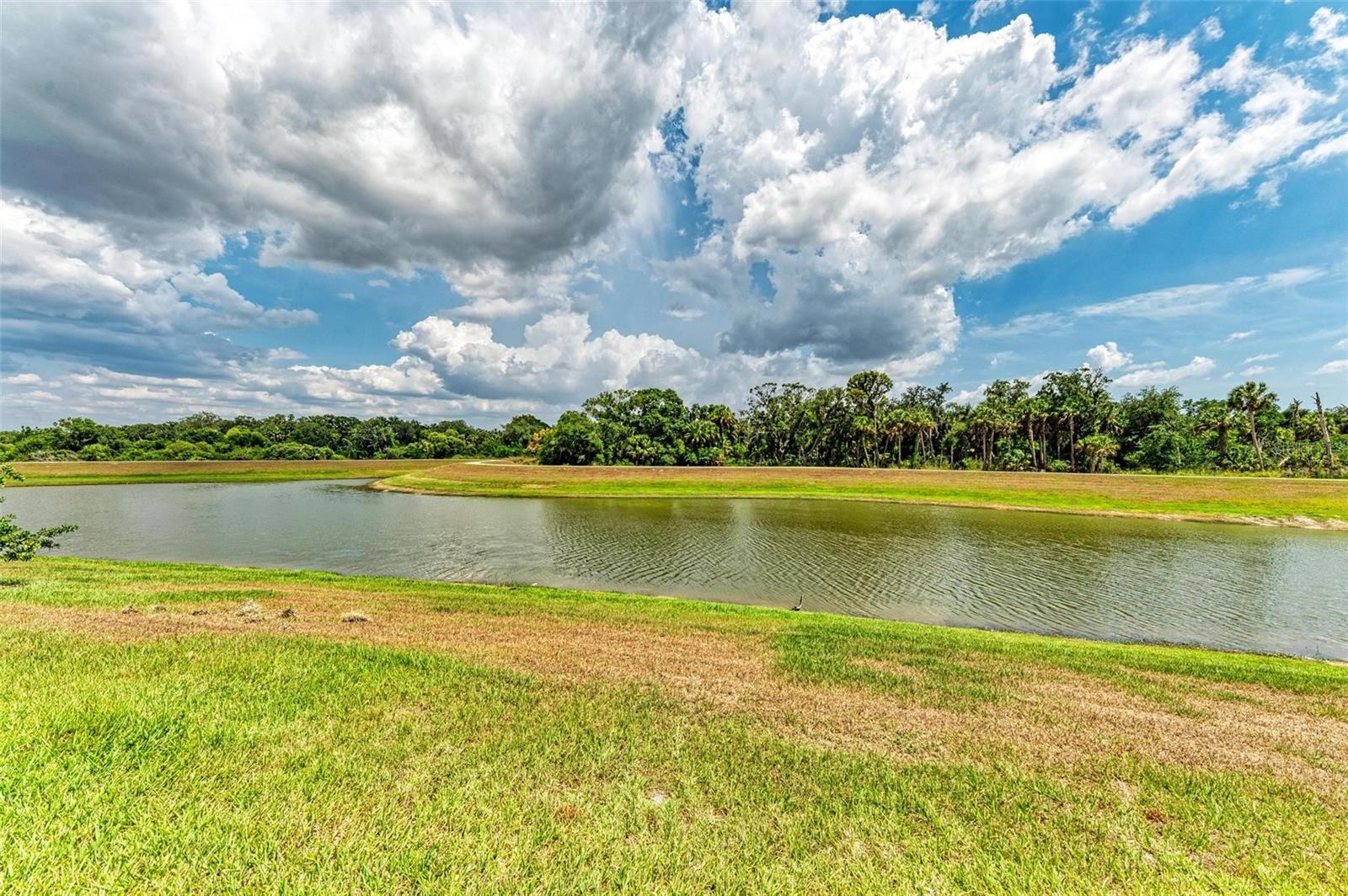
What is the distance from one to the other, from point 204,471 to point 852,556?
341 ft

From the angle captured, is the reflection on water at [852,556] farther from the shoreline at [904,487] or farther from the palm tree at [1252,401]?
the palm tree at [1252,401]

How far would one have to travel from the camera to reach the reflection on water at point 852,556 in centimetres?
1692

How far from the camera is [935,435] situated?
92.9 meters

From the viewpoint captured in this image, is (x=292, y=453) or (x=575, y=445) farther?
(x=292, y=453)

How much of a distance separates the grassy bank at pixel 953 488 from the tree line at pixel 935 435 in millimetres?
23139

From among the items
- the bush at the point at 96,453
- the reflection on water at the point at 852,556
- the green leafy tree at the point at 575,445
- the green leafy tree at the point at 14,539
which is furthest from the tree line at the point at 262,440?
the green leafy tree at the point at 14,539

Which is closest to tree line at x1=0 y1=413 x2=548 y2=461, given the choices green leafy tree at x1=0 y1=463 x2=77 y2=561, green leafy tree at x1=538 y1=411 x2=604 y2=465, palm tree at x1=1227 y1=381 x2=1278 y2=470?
green leafy tree at x1=538 y1=411 x2=604 y2=465

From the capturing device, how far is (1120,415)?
3255 inches

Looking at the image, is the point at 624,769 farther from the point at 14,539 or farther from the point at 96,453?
the point at 96,453

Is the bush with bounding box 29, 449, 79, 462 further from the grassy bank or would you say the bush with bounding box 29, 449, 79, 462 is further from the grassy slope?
the grassy bank

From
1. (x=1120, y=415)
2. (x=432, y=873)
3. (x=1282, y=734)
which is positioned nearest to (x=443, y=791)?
(x=432, y=873)

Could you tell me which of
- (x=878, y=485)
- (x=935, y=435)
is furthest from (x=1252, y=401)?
(x=878, y=485)

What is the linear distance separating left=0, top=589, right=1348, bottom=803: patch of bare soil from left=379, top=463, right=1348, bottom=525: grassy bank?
4354 cm

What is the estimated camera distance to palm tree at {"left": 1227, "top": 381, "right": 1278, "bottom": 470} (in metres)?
63.7
